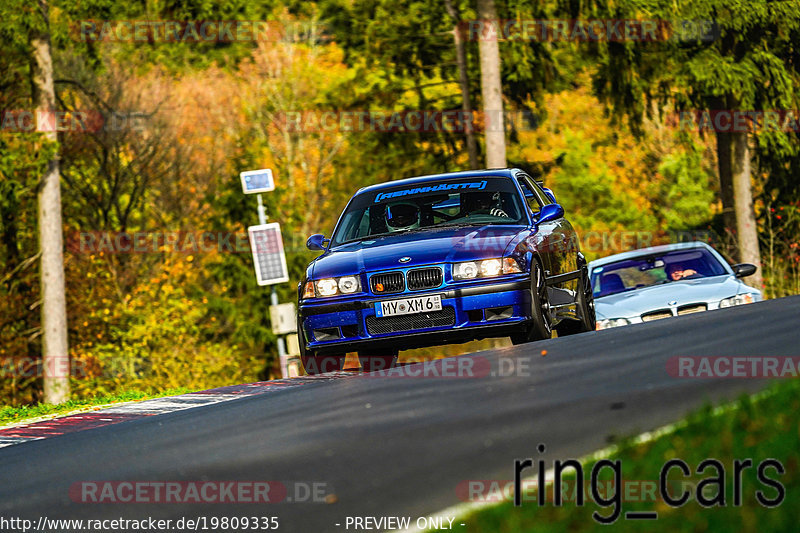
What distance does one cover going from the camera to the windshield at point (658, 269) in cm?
1588

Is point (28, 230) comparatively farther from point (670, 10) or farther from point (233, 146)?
point (670, 10)

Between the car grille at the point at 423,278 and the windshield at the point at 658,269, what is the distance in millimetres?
5178

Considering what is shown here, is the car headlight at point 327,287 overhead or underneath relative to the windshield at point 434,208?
underneath

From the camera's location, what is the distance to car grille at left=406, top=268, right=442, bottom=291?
11.1 metres

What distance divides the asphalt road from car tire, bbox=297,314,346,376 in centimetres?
171

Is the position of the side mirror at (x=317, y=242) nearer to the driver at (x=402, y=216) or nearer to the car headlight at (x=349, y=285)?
the driver at (x=402, y=216)

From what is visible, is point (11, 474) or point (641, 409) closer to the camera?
point (641, 409)

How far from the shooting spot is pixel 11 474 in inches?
303

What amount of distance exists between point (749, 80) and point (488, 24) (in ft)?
18.5

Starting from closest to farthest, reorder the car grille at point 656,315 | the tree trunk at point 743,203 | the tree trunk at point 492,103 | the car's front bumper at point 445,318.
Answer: the car's front bumper at point 445,318 → the car grille at point 656,315 → the tree trunk at point 492,103 → the tree trunk at point 743,203

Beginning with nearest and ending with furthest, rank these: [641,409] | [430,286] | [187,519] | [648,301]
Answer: [187,519]
[641,409]
[430,286]
[648,301]

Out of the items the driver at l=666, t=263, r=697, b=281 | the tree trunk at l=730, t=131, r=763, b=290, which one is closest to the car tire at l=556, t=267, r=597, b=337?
the driver at l=666, t=263, r=697, b=281

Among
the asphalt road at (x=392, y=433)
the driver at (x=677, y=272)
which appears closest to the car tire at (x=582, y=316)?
the driver at (x=677, y=272)

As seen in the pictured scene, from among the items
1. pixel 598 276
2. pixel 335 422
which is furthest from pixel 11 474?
pixel 598 276
